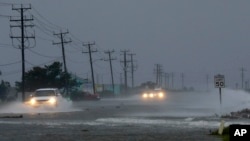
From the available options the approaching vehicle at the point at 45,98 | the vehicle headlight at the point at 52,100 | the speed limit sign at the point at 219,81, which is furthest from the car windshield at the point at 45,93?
the speed limit sign at the point at 219,81

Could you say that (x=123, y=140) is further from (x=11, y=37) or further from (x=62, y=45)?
(x=62, y=45)

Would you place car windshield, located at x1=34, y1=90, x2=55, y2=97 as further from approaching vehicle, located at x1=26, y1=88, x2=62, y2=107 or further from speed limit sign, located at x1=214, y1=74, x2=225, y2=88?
speed limit sign, located at x1=214, y1=74, x2=225, y2=88

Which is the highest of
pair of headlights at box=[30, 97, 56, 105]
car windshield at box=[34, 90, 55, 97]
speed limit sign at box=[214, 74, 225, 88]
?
speed limit sign at box=[214, 74, 225, 88]

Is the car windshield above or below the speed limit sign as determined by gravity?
below

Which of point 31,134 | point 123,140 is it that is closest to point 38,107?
point 31,134

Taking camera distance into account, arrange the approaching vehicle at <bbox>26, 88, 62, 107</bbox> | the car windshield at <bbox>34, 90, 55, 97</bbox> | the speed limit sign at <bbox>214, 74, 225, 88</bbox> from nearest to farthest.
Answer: the speed limit sign at <bbox>214, 74, 225, 88</bbox>
the approaching vehicle at <bbox>26, 88, 62, 107</bbox>
the car windshield at <bbox>34, 90, 55, 97</bbox>

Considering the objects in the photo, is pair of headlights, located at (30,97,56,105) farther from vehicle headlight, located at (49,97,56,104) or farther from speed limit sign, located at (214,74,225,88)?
speed limit sign, located at (214,74,225,88)

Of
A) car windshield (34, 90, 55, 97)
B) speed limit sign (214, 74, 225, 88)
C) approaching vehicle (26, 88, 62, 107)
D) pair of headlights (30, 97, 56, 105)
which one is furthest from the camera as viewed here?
car windshield (34, 90, 55, 97)

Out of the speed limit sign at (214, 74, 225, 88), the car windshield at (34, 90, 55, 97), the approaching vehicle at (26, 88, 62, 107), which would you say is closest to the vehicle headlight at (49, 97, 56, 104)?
the approaching vehicle at (26, 88, 62, 107)

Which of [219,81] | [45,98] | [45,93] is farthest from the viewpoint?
[45,93]

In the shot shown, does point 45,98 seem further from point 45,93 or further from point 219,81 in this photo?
point 219,81

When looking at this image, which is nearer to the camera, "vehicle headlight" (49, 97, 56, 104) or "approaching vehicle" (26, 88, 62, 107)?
"approaching vehicle" (26, 88, 62, 107)

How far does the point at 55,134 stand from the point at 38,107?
29.6m

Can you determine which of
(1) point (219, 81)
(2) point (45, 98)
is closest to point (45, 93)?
(2) point (45, 98)
